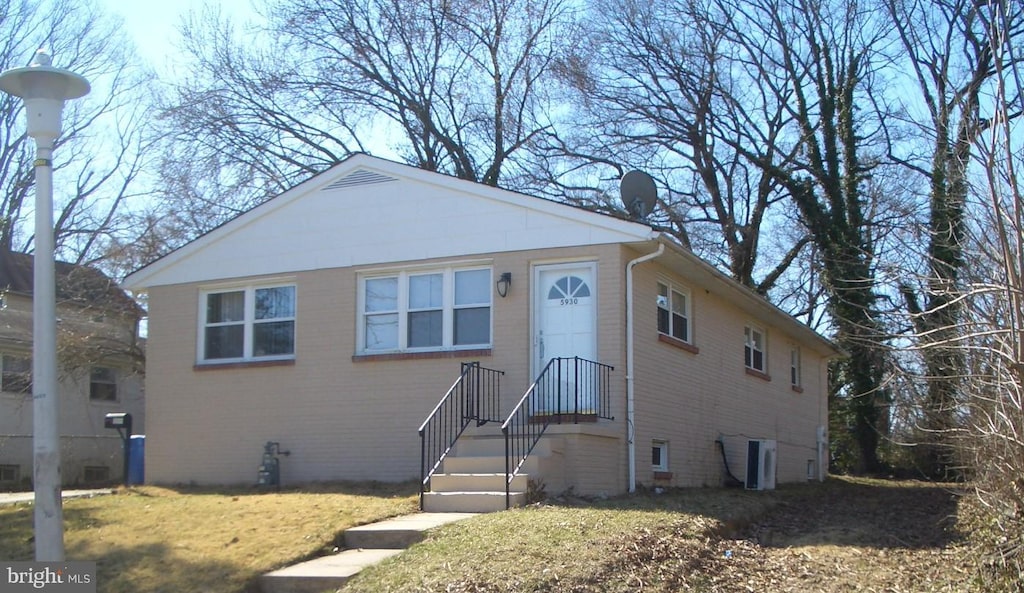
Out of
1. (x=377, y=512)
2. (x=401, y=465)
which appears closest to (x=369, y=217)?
(x=401, y=465)

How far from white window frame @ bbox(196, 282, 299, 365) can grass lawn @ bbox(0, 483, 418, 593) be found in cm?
289

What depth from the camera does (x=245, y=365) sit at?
52.1 ft

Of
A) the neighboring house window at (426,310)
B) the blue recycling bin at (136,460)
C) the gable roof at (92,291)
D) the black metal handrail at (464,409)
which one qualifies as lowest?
the blue recycling bin at (136,460)

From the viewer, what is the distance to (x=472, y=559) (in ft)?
28.2

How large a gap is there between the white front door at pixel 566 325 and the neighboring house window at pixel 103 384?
16227 millimetres

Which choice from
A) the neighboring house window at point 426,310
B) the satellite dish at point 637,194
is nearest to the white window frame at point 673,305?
the satellite dish at point 637,194

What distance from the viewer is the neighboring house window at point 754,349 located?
19094 mm

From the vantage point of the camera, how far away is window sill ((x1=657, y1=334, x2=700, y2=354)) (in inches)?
582

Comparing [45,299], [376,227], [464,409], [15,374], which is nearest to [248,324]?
[376,227]

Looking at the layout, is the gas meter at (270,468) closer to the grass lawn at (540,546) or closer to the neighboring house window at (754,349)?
the grass lawn at (540,546)

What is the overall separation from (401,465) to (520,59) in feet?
57.7

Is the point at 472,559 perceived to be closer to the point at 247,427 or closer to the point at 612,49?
the point at 247,427

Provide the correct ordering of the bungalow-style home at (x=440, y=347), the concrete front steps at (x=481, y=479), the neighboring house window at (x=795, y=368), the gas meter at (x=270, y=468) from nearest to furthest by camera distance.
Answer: the concrete front steps at (x=481, y=479) → the bungalow-style home at (x=440, y=347) → the gas meter at (x=270, y=468) → the neighboring house window at (x=795, y=368)

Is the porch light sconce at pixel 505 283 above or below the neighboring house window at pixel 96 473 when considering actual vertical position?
above
